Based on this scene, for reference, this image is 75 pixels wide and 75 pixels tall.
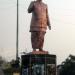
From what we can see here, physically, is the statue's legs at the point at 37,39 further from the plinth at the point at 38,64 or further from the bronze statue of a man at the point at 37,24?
the plinth at the point at 38,64

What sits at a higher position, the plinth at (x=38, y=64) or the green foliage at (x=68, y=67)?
the plinth at (x=38, y=64)

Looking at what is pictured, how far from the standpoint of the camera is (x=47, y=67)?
1489 cm

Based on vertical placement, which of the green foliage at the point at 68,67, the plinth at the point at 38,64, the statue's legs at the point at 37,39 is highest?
the statue's legs at the point at 37,39

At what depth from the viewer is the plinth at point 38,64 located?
14.7 metres

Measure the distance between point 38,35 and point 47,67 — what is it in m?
1.08

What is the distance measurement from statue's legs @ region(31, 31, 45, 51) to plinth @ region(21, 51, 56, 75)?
28cm

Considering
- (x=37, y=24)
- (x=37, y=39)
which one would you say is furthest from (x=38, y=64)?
(x=37, y=24)

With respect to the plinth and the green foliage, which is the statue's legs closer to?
the plinth

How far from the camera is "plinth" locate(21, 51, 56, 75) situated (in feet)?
48.2

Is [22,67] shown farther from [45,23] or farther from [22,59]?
[45,23]

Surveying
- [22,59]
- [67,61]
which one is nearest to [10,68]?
[67,61]

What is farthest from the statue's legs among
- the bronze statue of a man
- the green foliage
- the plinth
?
the green foliage

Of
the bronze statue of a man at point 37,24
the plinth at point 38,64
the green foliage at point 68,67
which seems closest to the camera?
the plinth at point 38,64

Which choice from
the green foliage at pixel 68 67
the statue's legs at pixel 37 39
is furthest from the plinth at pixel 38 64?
the green foliage at pixel 68 67
